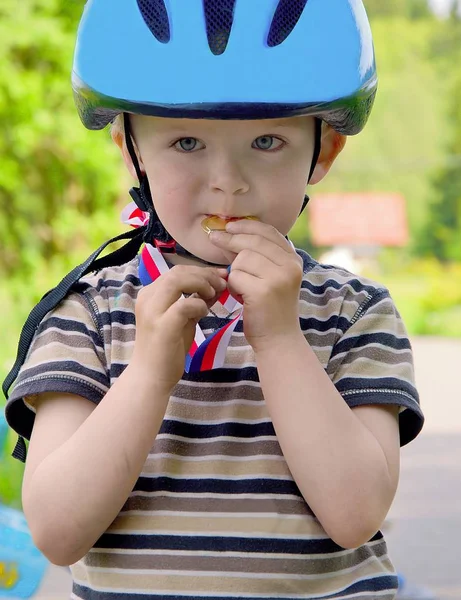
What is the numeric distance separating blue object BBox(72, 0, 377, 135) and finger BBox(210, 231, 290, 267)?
7.6 inches

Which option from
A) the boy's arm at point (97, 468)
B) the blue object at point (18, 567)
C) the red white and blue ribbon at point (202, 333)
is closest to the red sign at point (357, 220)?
the blue object at point (18, 567)

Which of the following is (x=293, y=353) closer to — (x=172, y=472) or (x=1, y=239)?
(x=172, y=472)

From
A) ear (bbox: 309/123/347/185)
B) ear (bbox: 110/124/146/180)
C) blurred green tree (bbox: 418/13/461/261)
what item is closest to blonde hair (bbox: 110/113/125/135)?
ear (bbox: 110/124/146/180)

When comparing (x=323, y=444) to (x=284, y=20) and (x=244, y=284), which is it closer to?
(x=244, y=284)

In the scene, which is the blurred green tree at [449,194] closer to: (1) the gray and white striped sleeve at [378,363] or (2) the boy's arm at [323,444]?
(1) the gray and white striped sleeve at [378,363]

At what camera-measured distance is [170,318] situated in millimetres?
1617

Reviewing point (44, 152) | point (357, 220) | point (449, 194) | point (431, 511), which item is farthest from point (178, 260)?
point (449, 194)

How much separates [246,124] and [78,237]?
7.38 meters

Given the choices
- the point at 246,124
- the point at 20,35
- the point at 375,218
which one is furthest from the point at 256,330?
the point at 375,218

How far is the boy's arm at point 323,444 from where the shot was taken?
1.62 m

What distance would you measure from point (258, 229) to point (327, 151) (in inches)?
12.7

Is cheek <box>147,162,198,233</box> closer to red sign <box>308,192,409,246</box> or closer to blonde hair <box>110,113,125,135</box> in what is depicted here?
blonde hair <box>110,113,125,135</box>

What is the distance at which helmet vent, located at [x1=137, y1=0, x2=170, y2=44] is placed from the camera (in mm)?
1704

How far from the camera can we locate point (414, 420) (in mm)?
1802
